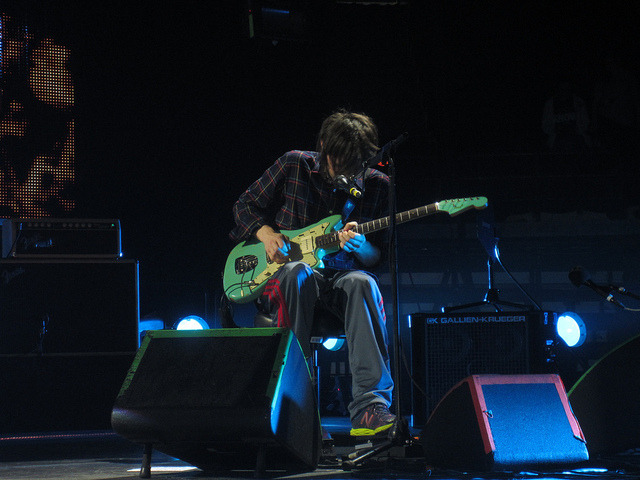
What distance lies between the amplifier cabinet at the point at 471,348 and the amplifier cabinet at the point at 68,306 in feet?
4.55

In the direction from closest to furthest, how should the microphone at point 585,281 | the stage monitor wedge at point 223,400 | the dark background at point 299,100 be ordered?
the stage monitor wedge at point 223,400 < the microphone at point 585,281 < the dark background at point 299,100

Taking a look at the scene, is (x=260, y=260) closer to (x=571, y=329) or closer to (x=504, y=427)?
(x=504, y=427)

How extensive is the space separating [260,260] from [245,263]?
0.27ft

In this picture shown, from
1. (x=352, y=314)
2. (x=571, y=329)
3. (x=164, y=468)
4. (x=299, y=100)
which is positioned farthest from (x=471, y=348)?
(x=299, y=100)

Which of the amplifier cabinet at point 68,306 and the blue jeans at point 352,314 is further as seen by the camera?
Result: the amplifier cabinet at point 68,306

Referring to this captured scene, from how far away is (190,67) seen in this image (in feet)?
14.9

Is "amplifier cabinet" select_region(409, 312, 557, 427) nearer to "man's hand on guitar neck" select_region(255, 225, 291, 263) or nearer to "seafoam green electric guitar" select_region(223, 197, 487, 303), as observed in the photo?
"seafoam green electric guitar" select_region(223, 197, 487, 303)

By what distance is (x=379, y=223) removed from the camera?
9.23 feet

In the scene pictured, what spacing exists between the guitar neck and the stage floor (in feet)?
2.64

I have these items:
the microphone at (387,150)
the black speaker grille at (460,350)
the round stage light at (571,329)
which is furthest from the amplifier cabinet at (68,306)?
the round stage light at (571,329)

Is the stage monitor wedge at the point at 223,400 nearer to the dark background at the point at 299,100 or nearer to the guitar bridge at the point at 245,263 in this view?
the guitar bridge at the point at 245,263

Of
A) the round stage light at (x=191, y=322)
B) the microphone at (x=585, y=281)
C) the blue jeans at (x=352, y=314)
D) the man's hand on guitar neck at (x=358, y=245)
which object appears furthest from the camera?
the round stage light at (x=191, y=322)

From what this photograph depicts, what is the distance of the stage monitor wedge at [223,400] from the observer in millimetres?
1778

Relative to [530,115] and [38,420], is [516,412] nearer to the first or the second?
[38,420]
